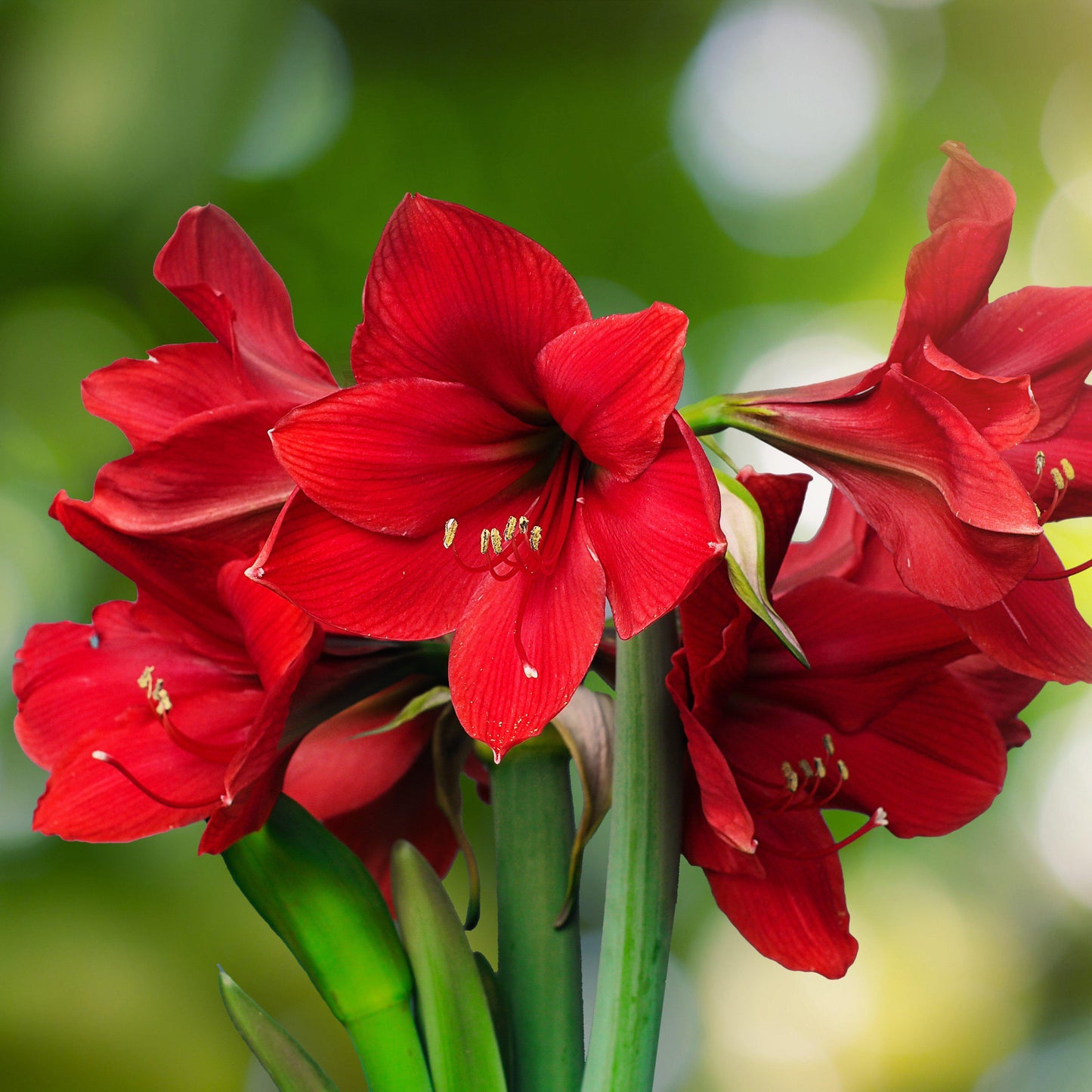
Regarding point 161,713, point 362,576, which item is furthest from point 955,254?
point 161,713

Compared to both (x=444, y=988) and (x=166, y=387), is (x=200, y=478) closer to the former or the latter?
(x=166, y=387)

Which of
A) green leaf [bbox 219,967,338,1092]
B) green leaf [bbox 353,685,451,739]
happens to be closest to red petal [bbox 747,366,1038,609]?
green leaf [bbox 353,685,451,739]

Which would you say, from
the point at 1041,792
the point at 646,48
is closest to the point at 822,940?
the point at 1041,792

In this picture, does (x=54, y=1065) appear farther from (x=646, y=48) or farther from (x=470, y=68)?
(x=646, y=48)

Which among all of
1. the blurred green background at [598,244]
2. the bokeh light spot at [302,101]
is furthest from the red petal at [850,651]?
the bokeh light spot at [302,101]

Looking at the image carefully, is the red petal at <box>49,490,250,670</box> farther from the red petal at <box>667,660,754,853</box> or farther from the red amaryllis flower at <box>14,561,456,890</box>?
the red petal at <box>667,660,754,853</box>

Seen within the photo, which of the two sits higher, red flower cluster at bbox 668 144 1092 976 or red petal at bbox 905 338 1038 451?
red petal at bbox 905 338 1038 451
